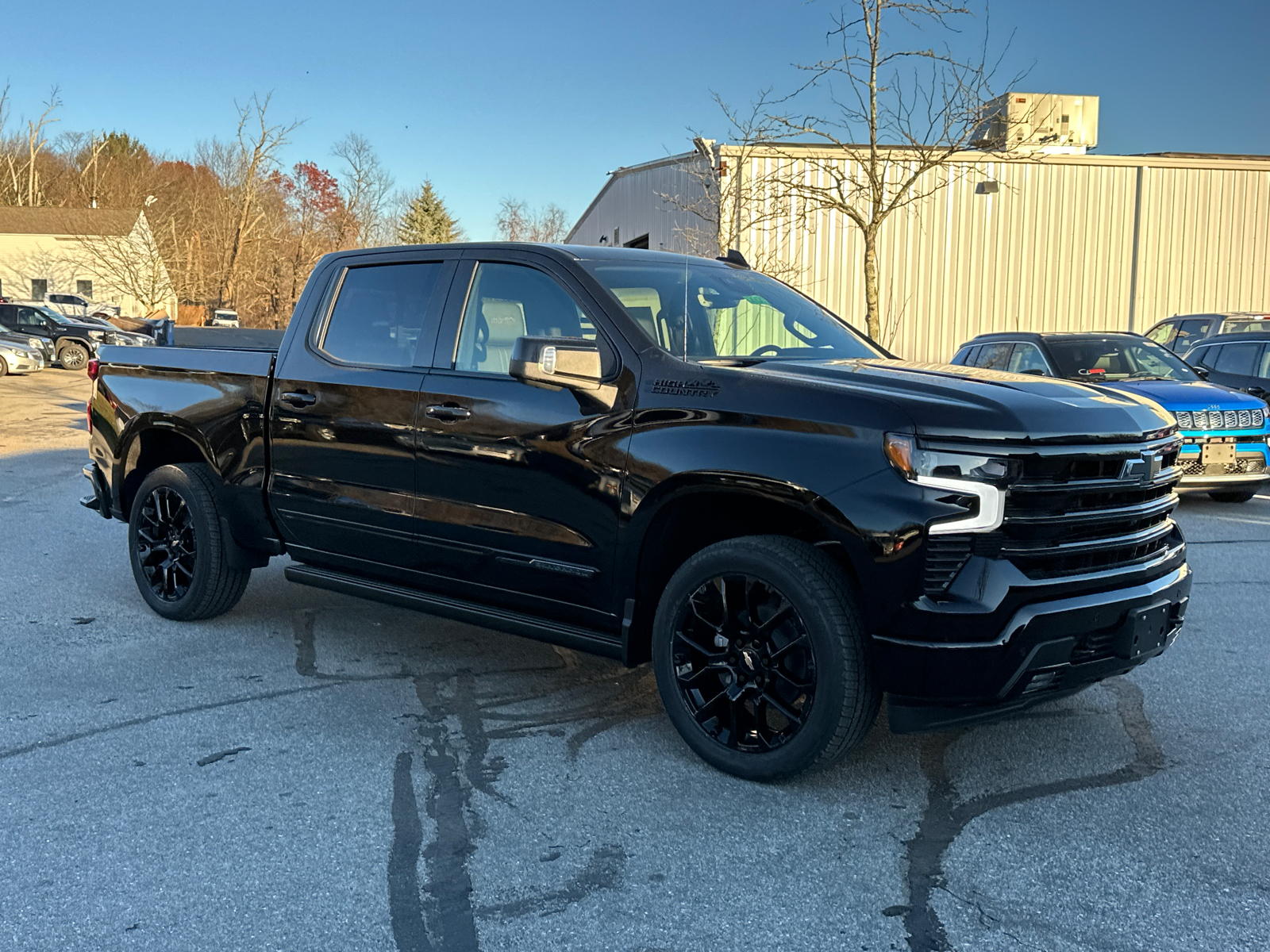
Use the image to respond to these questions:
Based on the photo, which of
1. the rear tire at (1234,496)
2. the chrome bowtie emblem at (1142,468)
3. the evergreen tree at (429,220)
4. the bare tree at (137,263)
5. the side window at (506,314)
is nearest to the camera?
the chrome bowtie emblem at (1142,468)

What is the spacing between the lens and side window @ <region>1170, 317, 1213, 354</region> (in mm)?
17906

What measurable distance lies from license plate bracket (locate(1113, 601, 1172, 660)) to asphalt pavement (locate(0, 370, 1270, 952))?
0.51 meters

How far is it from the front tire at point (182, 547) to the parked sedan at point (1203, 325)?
15118mm

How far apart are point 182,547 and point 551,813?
333 cm

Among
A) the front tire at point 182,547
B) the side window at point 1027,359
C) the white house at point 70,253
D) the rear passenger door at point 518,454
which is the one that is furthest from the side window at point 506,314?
the white house at point 70,253

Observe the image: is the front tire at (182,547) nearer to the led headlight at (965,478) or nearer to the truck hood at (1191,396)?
the led headlight at (965,478)

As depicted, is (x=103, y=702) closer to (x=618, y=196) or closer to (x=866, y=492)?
(x=866, y=492)

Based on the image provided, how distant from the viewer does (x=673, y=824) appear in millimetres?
3678

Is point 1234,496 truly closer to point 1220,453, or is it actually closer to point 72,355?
point 1220,453

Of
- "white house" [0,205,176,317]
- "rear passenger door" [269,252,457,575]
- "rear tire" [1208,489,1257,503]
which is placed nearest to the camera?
"rear passenger door" [269,252,457,575]

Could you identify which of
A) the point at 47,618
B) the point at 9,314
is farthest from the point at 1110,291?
the point at 9,314

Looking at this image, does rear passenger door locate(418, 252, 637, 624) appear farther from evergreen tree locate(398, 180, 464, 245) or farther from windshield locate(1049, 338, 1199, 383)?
evergreen tree locate(398, 180, 464, 245)

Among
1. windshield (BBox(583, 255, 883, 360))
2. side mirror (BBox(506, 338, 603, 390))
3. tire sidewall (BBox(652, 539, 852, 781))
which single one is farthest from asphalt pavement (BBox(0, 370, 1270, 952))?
windshield (BBox(583, 255, 883, 360))

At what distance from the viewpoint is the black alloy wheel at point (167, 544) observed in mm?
6145
